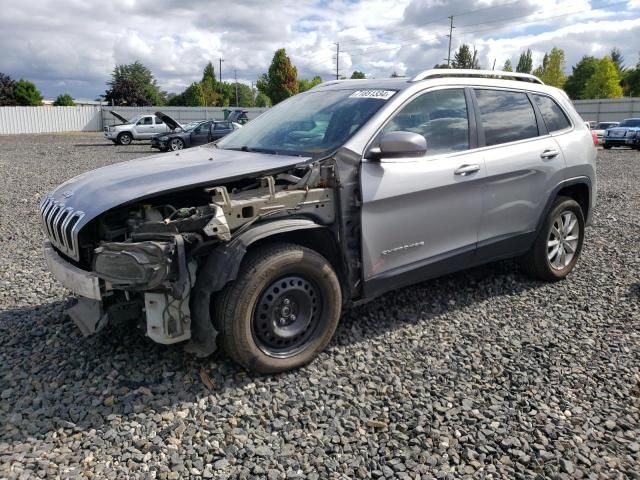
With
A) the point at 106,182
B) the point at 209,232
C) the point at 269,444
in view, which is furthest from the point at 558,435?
the point at 106,182

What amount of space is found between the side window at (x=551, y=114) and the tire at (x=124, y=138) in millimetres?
28767

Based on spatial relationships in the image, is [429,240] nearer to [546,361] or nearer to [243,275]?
[546,361]

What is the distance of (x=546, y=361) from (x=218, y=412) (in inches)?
87.9

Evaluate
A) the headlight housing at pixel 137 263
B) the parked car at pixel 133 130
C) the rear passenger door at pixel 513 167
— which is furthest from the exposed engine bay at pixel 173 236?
the parked car at pixel 133 130

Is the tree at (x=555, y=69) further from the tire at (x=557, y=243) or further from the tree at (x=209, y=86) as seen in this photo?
the tire at (x=557, y=243)

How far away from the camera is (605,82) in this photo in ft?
193

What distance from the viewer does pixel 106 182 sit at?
346 centimetres

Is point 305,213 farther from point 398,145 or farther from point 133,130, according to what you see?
point 133,130

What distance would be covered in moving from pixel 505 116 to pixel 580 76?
73345 millimetres

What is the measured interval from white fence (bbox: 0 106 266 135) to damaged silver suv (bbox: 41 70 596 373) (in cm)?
4059

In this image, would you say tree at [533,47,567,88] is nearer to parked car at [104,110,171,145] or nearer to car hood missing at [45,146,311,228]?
parked car at [104,110,171,145]

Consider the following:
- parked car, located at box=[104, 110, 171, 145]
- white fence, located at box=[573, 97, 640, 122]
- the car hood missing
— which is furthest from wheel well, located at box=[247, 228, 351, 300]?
white fence, located at box=[573, 97, 640, 122]

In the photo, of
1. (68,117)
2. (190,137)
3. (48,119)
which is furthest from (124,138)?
(68,117)

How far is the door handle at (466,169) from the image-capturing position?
4.12 meters
